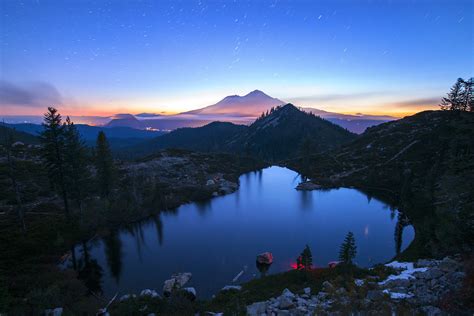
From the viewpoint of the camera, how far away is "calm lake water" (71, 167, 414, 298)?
96.3 ft

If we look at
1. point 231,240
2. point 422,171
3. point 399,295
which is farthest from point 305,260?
point 422,171

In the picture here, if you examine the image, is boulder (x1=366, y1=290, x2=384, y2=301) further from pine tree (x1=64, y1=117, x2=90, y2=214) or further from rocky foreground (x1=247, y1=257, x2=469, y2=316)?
pine tree (x1=64, y1=117, x2=90, y2=214)

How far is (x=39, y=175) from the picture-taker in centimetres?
6450

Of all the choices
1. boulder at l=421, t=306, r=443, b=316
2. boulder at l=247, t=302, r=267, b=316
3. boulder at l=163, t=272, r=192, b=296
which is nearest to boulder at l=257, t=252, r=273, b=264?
boulder at l=163, t=272, r=192, b=296

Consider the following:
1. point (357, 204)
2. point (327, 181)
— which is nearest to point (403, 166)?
point (327, 181)

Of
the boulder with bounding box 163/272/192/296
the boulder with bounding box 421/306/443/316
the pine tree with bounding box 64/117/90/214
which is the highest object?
the pine tree with bounding box 64/117/90/214

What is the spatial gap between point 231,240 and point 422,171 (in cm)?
6095

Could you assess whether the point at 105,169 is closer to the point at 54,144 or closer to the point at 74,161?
the point at 74,161

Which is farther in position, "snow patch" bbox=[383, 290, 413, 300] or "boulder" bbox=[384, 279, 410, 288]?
"boulder" bbox=[384, 279, 410, 288]

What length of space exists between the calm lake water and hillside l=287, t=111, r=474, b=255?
6234 millimetres

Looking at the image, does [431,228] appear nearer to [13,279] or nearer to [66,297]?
[66,297]

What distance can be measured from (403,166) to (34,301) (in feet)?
296

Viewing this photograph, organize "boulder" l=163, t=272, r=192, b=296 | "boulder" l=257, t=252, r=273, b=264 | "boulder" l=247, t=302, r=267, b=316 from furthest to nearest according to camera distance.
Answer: "boulder" l=257, t=252, r=273, b=264 → "boulder" l=163, t=272, r=192, b=296 → "boulder" l=247, t=302, r=267, b=316

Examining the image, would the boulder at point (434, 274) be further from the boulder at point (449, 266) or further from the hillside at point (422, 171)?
the hillside at point (422, 171)
